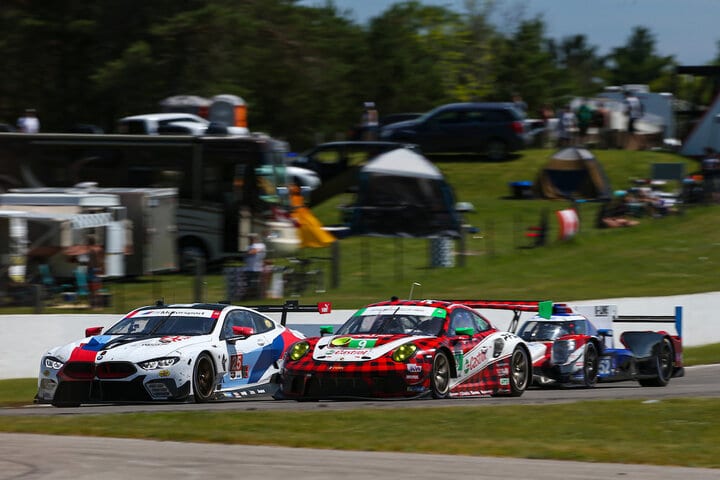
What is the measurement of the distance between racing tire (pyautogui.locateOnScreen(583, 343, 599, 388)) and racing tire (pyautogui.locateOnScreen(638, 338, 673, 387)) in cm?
90

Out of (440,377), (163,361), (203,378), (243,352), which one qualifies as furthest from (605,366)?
(163,361)

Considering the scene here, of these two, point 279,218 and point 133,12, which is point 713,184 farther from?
point 133,12

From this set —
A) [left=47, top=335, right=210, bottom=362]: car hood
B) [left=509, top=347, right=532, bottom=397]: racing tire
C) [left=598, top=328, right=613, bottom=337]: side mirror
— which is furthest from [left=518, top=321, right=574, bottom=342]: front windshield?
[left=47, top=335, right=210, bottom=362]: car hood

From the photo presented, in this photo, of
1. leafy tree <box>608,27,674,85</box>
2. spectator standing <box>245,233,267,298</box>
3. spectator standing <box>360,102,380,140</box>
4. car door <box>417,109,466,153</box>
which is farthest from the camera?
leafy tree <box>608,27,674,85</box>

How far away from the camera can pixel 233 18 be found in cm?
4100

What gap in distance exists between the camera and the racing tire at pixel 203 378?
1295cm

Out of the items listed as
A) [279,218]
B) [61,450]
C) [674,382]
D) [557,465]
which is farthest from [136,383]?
[279,218]

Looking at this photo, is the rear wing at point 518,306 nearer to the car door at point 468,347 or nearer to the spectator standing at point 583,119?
the car door at point 468,347

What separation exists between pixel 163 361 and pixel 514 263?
17.1m

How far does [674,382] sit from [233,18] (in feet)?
89.7

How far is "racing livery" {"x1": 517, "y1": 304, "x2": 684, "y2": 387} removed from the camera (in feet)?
51.4

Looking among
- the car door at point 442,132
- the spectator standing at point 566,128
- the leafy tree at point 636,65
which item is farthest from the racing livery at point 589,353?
the leafy tree at point 636,65

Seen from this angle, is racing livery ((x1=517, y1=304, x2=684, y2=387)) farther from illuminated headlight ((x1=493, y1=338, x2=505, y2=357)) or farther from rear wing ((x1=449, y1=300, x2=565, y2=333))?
illuminated headlight ((x1=493, y1=338, x2=505, y2=357))

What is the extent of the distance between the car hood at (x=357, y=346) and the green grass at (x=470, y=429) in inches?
48.6
